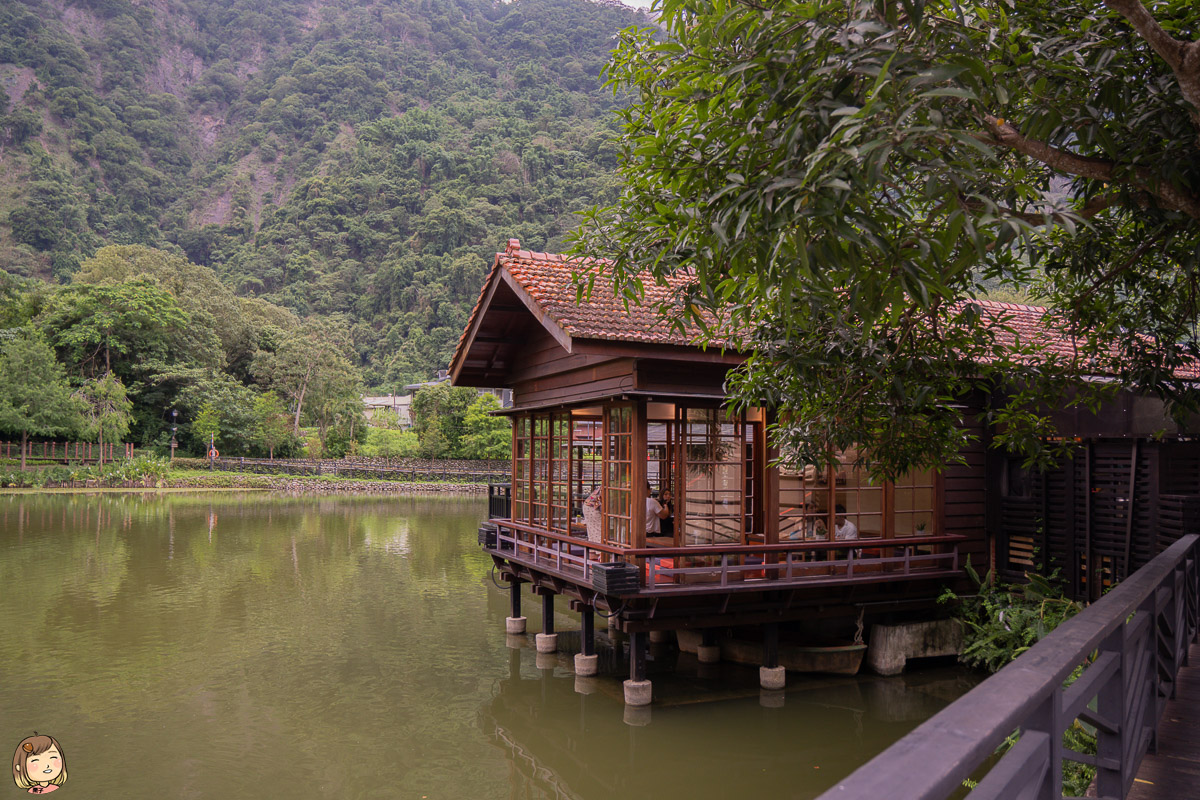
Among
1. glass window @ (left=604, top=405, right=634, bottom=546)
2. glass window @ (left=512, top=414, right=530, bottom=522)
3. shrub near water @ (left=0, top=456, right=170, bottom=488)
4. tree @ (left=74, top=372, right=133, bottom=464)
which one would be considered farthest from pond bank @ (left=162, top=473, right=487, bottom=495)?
glass window @ (left=604, top=405, right=634, bottom=546)

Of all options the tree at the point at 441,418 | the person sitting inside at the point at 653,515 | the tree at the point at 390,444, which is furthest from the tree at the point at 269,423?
the person sitting inside at the point at 653,515

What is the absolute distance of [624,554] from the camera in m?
8.68

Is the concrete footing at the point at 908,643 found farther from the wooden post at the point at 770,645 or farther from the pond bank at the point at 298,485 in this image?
the pond bank at the point at 298,485

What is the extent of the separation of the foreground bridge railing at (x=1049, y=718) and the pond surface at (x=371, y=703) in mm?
4591

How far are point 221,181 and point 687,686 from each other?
366ft

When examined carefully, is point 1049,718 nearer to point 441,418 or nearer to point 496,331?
point 496,331

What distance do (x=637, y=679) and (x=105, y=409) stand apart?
132ft

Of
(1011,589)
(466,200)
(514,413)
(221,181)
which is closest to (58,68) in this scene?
(221,181)

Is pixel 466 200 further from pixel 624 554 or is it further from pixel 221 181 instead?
pixel 624 554

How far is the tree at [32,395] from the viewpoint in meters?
36.3

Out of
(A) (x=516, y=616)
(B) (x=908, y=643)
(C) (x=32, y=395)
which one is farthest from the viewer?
(C) (x=32, y=395)

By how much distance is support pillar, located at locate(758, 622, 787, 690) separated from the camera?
377 inches

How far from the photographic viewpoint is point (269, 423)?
1863 inches

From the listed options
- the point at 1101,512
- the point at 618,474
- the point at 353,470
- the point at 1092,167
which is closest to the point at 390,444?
the point at 353,470
